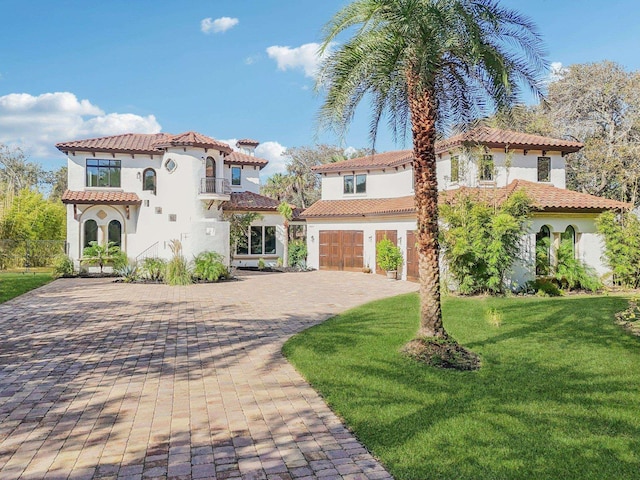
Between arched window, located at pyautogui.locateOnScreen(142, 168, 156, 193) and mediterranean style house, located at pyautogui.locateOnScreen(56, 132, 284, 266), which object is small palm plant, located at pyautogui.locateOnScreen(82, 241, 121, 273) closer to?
mediterranean style house, located at pyautogui.locateOnScreen(56, 132, 284, 266)

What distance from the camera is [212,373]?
289 inches

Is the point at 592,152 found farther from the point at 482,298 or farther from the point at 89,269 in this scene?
the point at 89,269

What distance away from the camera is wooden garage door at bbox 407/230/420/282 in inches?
844

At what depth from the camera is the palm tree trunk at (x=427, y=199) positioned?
27.5 feet

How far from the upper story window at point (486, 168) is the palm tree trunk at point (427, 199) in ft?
33.4

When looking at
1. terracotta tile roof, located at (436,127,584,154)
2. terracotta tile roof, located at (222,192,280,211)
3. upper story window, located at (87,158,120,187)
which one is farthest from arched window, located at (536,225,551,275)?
upper story window, located at (87,158,120,187)

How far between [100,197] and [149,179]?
287 cm

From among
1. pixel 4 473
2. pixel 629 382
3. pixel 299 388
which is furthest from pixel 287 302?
pixel 4 473

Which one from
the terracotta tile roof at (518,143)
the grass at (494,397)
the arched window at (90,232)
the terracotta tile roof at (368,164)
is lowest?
the grass at (494,397)

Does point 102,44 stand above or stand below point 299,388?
above

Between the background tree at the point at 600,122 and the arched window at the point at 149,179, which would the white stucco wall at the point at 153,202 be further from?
the background tree at the point at 600,122

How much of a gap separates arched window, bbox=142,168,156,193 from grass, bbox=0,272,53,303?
6.98 m

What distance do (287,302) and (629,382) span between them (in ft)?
32.8

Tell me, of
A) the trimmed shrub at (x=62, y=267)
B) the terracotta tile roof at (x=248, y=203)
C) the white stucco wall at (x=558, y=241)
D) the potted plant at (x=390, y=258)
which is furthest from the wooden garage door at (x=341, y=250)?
the trimmed shrub at (x=62, y=267)
